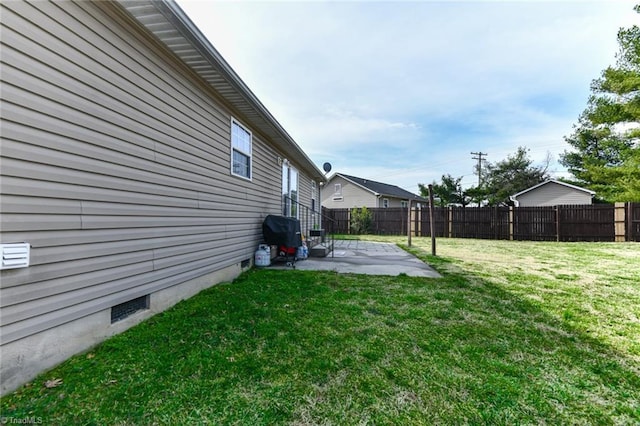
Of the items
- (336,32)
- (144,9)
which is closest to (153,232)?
(144,9)

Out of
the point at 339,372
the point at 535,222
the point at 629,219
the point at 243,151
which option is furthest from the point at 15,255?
the point at 629,219

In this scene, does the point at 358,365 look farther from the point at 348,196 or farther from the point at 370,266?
the point at 348,196

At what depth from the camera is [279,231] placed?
598 centimetres

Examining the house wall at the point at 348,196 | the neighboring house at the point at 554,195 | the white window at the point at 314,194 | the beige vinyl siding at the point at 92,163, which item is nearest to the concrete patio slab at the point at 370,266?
the beige vinyl siding at the point at 92,163

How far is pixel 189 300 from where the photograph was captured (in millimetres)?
3654

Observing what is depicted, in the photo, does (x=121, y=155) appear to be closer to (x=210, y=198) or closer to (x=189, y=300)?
(x=210, y=198)

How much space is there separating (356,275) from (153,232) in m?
3.68

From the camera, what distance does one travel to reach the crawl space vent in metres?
2.66

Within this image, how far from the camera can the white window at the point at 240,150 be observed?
5.17 m

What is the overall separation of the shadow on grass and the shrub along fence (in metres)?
13.3

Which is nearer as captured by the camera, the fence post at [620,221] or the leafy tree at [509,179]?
the fence post at [620,221]

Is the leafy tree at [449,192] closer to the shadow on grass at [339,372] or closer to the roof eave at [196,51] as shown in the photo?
the roof eave at [196,51]

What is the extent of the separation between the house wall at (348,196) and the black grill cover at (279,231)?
17296mm

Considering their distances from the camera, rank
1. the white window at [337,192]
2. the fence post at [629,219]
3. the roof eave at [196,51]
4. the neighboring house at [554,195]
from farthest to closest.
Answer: the white window at [337,192] < the neighboring house at [554,195] < the fence post at [629,219] < the roof eave at [196,51]
